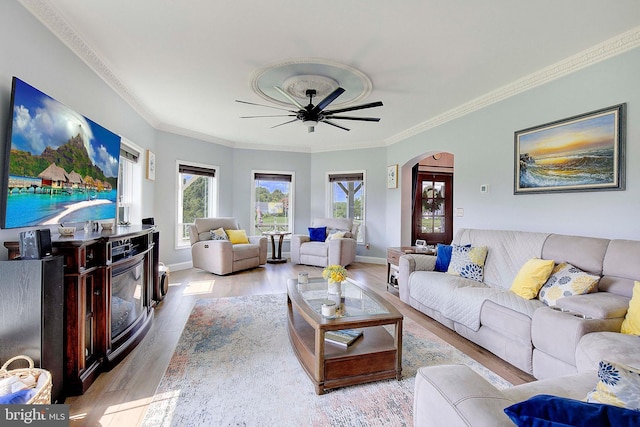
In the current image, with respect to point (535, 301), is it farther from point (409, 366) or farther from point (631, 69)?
point (631, 69)

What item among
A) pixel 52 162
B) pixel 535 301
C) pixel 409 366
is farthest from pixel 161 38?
pixel 535 301

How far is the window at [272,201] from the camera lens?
6.80 metres

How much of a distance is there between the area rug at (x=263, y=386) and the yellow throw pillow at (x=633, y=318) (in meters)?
0.80

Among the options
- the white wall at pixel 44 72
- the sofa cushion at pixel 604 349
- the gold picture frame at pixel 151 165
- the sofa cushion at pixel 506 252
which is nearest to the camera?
the sofa cushion at pixel 604 349

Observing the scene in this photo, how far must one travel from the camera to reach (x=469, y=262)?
321 centimetres

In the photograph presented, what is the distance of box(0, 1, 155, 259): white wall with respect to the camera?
182cm

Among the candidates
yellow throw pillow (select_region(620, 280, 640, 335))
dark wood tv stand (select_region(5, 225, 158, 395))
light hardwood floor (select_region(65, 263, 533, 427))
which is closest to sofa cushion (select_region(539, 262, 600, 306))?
yellow throw pillow (select_region(620, 280, 640, 335))

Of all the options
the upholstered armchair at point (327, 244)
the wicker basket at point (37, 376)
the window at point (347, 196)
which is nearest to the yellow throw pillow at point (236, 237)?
the upholstered armchair at point (327, 244)

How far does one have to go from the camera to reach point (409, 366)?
7.32ft

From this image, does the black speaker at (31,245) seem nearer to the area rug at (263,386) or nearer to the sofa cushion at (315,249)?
the area rug at (263,386)

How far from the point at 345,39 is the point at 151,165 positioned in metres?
3.80

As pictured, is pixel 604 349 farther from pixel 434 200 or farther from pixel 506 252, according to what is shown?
pixel 434 200

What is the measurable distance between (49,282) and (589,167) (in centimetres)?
433

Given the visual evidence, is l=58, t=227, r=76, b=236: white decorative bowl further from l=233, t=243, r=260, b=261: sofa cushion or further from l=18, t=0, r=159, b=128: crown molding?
l=233, t=243, r=260, b=261: sofa cushion
